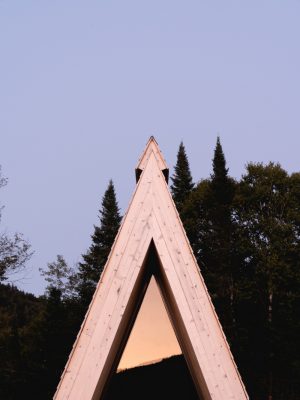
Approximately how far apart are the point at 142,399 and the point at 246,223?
2466cm

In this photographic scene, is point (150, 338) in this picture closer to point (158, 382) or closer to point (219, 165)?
point (158, 382)

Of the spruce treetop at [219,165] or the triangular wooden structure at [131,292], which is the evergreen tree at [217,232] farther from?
the triangular wooden structure at [131,292]

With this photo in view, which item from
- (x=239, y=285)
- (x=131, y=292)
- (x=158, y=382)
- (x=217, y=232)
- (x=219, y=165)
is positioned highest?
(x=219, y=165)

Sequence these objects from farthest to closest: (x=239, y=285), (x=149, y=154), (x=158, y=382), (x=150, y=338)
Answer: (x=239, y=285) → (x=158, y=382) → (x=150, y=338) → (x=149, y=154)

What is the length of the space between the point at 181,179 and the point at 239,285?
429 inches

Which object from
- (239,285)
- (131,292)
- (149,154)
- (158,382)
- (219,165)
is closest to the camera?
(131,292)

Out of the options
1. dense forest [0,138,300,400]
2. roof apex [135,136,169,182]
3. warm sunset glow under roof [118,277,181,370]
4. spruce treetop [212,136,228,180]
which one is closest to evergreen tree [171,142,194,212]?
dense forest [0,138,300,400]

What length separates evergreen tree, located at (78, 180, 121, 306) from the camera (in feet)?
106

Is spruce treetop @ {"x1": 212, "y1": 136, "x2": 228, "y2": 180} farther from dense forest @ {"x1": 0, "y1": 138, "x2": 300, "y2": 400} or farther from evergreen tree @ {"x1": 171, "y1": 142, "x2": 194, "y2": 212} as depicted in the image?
evergreen tree @ {"x1": 171, "y1": 142, "x2": 194, "y2": 212}

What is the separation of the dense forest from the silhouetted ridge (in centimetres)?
1832

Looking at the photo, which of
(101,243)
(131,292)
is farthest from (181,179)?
(131,292)

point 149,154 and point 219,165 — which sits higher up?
point 219,165

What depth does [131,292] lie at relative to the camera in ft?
11.4

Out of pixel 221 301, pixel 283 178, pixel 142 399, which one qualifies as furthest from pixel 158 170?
pixel 283 178
